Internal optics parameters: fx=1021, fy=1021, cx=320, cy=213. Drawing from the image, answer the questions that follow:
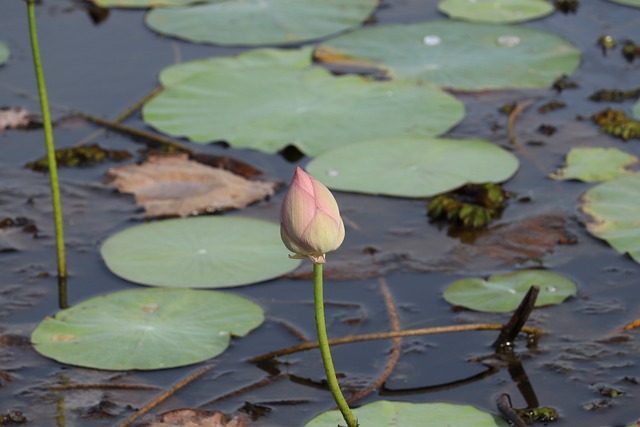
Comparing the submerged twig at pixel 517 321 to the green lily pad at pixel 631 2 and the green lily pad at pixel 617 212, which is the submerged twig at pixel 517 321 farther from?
the green lily pad at pixel 631 2

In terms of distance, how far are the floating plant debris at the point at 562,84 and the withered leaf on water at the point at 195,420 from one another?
283cm

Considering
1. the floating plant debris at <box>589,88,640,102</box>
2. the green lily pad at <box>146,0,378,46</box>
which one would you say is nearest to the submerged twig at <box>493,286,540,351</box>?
the floating plant debris at <box>589,88,640,102</box>

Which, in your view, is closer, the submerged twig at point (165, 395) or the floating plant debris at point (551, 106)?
the submerged twig at point (165, 395)

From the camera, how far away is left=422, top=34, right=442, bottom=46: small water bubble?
5.41 meters

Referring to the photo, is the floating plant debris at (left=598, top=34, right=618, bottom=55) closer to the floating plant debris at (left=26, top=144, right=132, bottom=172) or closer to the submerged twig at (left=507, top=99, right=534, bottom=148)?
the submerged twig at (left=507, top=99, right=534, bottom=148)

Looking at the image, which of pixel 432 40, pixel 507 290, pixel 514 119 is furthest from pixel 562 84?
pixel 507 290

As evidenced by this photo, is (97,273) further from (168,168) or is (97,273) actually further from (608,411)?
(608,411)

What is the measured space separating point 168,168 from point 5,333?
1.25 metres

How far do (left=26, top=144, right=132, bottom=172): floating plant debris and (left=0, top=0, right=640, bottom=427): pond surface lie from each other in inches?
2.6

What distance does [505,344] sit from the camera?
124 inches

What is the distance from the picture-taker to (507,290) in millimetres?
3395

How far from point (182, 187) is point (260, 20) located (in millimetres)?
1838

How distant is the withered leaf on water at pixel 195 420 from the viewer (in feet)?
9.18

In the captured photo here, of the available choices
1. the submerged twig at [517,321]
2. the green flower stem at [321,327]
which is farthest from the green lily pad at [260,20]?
the green flower stem at [321,327]
